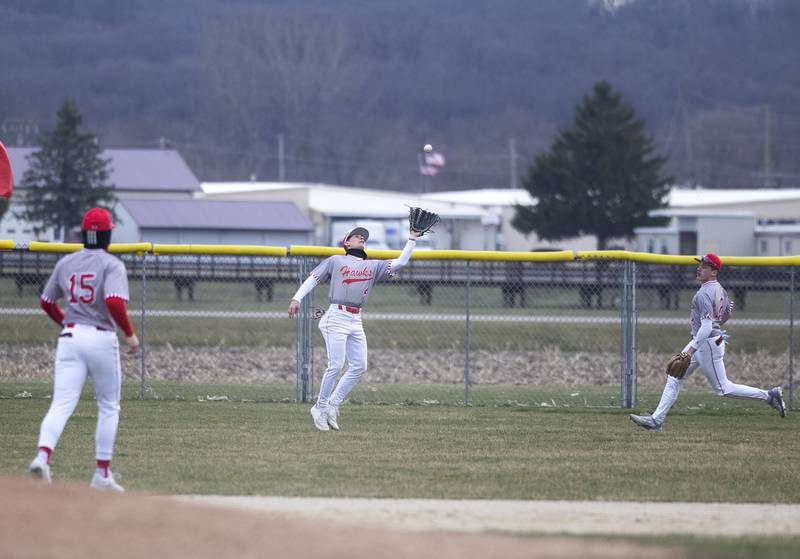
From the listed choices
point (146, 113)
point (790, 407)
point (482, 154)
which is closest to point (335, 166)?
point (482, 154)

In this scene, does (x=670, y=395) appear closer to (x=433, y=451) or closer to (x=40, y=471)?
(x=433, y=451)

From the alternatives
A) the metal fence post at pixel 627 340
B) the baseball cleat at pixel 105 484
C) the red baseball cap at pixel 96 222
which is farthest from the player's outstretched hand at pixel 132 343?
the metal fence post at pixel 627 340

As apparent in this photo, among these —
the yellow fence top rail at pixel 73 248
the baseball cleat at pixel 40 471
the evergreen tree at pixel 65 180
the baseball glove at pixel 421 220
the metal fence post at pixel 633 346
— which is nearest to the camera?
the baseball cleat at pixel 40 471

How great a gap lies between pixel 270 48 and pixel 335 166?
16395mm

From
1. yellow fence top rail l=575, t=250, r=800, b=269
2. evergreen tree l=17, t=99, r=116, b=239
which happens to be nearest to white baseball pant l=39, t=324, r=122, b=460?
yellow fence top rail l=575, t=250, r=800, b=269

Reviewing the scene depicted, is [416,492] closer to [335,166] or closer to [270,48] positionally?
[335,166]

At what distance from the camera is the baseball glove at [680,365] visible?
12023 mm

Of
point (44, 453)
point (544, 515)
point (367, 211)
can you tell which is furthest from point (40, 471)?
point (367, 211)

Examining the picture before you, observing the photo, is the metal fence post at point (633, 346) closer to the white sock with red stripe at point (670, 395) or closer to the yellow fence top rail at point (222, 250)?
the white sock with red stripe at point (670, 395)

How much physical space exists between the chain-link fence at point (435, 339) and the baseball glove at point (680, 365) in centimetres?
196

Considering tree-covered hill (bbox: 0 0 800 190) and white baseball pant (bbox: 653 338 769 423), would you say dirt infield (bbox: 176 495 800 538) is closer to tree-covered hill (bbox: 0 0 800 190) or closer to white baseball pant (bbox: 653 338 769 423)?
white baseball pant (bbox: 653 338 769 423)

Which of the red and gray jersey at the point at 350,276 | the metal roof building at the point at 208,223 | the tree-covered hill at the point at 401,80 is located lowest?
the red and gray jersey at the point at 350,276

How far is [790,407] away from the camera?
14891 millimetres

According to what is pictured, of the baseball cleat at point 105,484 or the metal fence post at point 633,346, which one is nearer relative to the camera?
the baseball cleat at point 105,484
